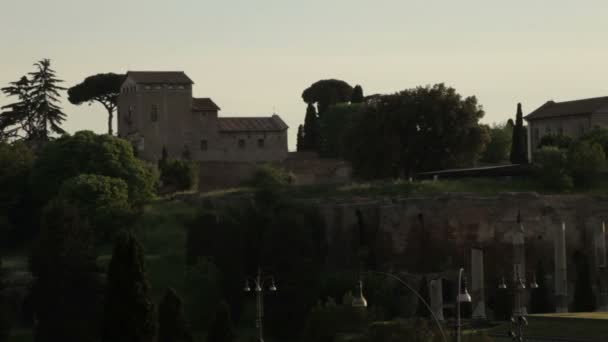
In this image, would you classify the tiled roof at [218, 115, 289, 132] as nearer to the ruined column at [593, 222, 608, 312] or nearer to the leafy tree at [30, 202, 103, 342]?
the leafy tree at [30, 202, 103, 342]

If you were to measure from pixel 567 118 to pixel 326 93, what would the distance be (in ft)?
109

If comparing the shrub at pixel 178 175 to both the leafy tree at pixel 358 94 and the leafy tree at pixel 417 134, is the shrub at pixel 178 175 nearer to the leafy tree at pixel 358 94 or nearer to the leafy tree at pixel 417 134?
the leafy tree at pixel 417 134

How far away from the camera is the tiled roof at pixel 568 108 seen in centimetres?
11106

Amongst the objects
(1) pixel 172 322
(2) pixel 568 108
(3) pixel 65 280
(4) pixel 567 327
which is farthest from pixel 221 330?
(2) pixel 568 108

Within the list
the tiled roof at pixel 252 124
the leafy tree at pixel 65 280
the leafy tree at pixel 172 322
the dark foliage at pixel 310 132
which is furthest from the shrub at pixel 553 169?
the dark foliage at pixel 310 132

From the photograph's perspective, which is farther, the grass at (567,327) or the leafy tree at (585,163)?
the leafy tree at (585,163)

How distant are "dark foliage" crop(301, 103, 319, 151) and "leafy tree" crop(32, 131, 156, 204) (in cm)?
3258

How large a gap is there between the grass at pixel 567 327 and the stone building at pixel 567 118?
3839 centimetres

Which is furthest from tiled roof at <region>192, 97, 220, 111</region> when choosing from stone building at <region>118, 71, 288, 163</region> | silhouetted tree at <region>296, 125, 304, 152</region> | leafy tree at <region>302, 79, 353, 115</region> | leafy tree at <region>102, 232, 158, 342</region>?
leafy tree at <region>102, 232, 158, 342</region>

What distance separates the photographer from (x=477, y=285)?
80.9m

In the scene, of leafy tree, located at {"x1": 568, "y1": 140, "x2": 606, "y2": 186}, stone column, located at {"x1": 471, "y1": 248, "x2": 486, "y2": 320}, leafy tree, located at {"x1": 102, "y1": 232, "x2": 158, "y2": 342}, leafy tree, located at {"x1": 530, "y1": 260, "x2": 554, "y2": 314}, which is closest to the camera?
leafy tree, located at {"x1": 102, "y1": 232, "x2": 158, "y2": 342}

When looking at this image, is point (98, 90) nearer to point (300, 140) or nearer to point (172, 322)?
point (300, 140)

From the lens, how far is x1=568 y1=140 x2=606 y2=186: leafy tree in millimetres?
91750

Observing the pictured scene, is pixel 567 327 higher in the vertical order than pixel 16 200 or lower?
lower
